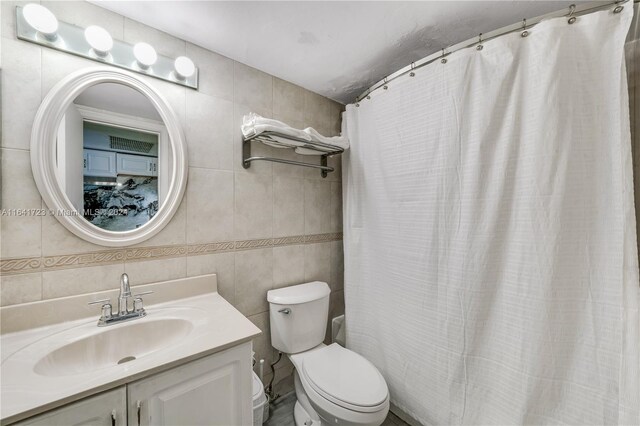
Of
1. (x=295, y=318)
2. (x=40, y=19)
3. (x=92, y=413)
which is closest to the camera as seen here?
(x=92, y=413)

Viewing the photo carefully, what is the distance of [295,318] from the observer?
1.45 meters

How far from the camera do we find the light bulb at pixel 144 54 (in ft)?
3.62

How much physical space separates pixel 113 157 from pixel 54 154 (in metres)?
0.18

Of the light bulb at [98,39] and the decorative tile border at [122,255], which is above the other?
the light bulb at [98,39]

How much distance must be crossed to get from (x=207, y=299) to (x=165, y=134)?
2.72 feet

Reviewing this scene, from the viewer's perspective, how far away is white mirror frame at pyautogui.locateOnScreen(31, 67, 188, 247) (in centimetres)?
93

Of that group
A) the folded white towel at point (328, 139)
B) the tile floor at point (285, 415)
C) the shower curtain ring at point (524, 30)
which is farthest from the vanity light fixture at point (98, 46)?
the tile floor at point (285, 415)

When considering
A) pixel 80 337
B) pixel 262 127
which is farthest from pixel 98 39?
pixel 80 337

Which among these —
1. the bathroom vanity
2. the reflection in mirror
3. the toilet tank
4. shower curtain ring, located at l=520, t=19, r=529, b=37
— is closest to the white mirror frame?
the reflection in mirror

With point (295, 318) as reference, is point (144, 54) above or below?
above

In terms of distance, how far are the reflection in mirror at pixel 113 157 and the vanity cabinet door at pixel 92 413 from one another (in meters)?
0.66

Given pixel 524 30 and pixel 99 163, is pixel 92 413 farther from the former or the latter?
pixel 524 30

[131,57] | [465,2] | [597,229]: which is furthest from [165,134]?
[597,229]

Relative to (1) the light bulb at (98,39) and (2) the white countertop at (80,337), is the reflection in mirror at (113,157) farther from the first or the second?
(2) the white countertop at (80,337)
